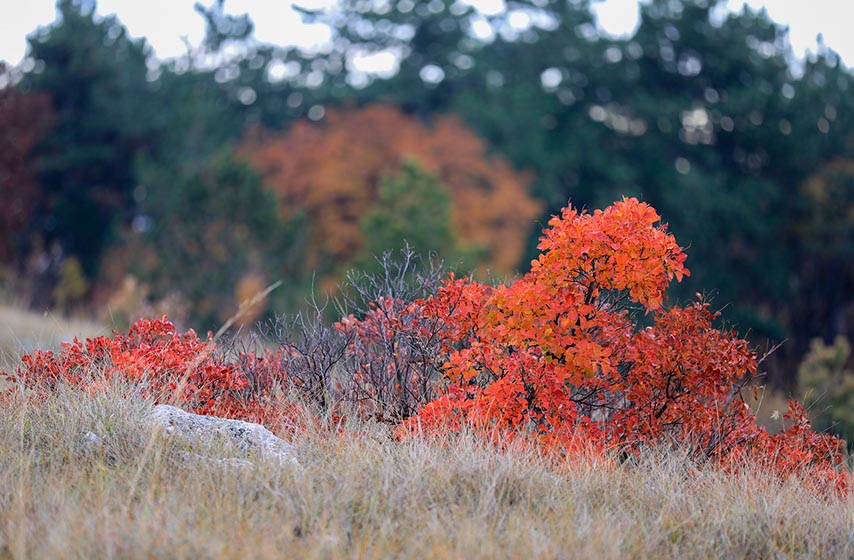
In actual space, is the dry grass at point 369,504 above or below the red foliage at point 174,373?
above

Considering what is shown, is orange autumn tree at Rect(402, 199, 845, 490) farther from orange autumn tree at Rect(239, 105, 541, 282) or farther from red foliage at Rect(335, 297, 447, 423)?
orange autumn tree at Rect(239, 105, 541, 282)

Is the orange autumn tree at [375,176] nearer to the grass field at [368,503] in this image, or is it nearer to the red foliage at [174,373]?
the red foliage at [174,373]

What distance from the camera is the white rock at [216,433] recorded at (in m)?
4.54

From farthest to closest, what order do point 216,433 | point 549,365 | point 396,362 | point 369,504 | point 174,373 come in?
point 396,362, point 174,373, point 549,365, point 216,433, point 369,504

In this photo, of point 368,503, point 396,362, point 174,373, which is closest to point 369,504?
point 368,503

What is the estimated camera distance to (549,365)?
5289mm

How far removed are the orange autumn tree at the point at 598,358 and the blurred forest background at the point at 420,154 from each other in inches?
475

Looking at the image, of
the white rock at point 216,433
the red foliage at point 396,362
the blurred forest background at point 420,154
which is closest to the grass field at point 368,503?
the white rock at point 216,433

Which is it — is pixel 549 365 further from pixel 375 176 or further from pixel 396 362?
pixel 375 176

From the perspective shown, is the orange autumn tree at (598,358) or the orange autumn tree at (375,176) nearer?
the orange autumn tree at (598,358)

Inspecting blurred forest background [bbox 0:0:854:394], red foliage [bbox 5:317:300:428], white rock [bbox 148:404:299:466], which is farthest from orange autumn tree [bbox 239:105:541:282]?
white rock [bbox 148:404:299:466]

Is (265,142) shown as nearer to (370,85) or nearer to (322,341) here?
(370,85)

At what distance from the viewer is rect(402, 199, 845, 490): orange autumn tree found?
516cm

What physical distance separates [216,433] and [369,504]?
3.79ft
